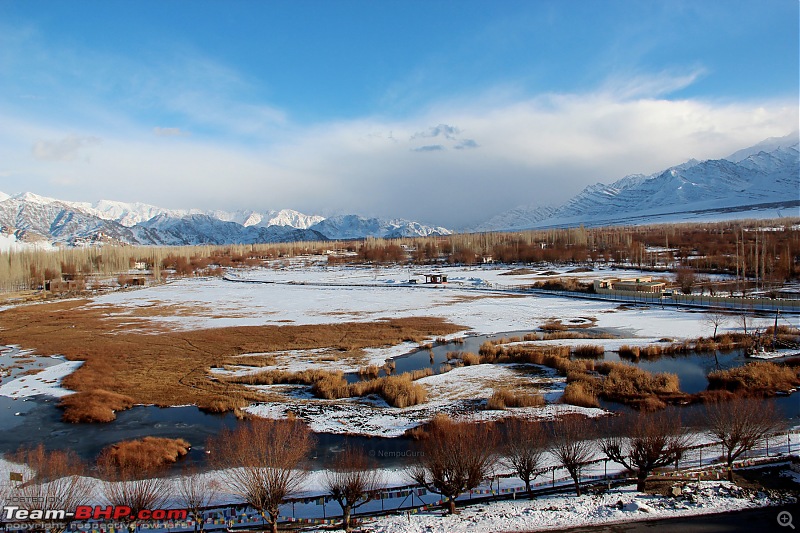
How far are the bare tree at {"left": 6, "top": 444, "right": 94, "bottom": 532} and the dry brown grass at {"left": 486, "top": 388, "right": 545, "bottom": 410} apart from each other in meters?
13.4

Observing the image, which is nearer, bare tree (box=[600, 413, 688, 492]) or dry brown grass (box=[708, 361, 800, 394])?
bare tree (box=[600, 413, 688, 492])

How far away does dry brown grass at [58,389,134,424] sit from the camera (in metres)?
20.0

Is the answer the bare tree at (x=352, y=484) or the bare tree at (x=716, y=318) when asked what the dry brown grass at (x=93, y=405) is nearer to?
the bare tree at (x=352, y=484)

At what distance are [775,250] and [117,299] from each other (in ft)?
291

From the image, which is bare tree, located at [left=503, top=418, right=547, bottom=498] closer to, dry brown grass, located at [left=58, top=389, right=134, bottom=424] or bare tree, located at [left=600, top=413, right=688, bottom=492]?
bare tree, located at [left=600, top=413, right=688, bottom=492]

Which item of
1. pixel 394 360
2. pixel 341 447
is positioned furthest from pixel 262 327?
pixel 341 447

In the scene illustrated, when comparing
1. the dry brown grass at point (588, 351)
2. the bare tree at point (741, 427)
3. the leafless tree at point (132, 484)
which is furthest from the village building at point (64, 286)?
the bare tree at point (741, 427)

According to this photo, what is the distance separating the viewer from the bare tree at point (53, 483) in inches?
444

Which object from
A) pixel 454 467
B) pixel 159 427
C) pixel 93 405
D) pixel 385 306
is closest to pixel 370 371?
pixel 159 427

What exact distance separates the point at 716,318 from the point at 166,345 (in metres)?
36.0

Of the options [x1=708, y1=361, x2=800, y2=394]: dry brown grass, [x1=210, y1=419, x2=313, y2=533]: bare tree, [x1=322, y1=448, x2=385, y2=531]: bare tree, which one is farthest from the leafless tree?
[x1=708, y1=361, x2=800, y2=394]: dry brown grass

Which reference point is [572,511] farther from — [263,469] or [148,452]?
[148,452]

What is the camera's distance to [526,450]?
13.5 m

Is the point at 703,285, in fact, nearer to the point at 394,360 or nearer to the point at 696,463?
the point at 394,360
